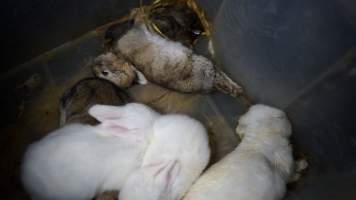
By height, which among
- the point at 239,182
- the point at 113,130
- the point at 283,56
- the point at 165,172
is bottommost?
the point at 239,182

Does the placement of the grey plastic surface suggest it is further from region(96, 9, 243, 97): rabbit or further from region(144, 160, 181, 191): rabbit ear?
region(144, 160, 181, 191): rabbit ear

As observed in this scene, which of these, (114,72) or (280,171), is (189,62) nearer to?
(114,72)

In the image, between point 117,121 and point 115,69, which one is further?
point 115,69

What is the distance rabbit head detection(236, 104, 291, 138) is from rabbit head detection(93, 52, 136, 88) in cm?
66

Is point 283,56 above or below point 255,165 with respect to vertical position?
above

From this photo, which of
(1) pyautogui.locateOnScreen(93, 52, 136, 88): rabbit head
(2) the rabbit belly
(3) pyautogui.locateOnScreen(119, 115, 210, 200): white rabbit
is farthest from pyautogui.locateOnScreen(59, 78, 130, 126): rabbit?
(2) the rabbit belly

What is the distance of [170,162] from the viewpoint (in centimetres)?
195

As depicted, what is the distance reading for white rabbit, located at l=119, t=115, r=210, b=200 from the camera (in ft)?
6.29

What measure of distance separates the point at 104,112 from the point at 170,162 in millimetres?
363

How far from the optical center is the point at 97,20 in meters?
2.70

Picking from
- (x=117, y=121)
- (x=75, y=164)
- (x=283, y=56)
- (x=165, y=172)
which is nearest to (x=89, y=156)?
(x=75, y=164)

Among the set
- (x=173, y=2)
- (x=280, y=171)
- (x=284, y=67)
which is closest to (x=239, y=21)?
(x=284, y=67)

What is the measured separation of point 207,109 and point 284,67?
609 mm

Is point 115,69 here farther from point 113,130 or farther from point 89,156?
point 89,156
